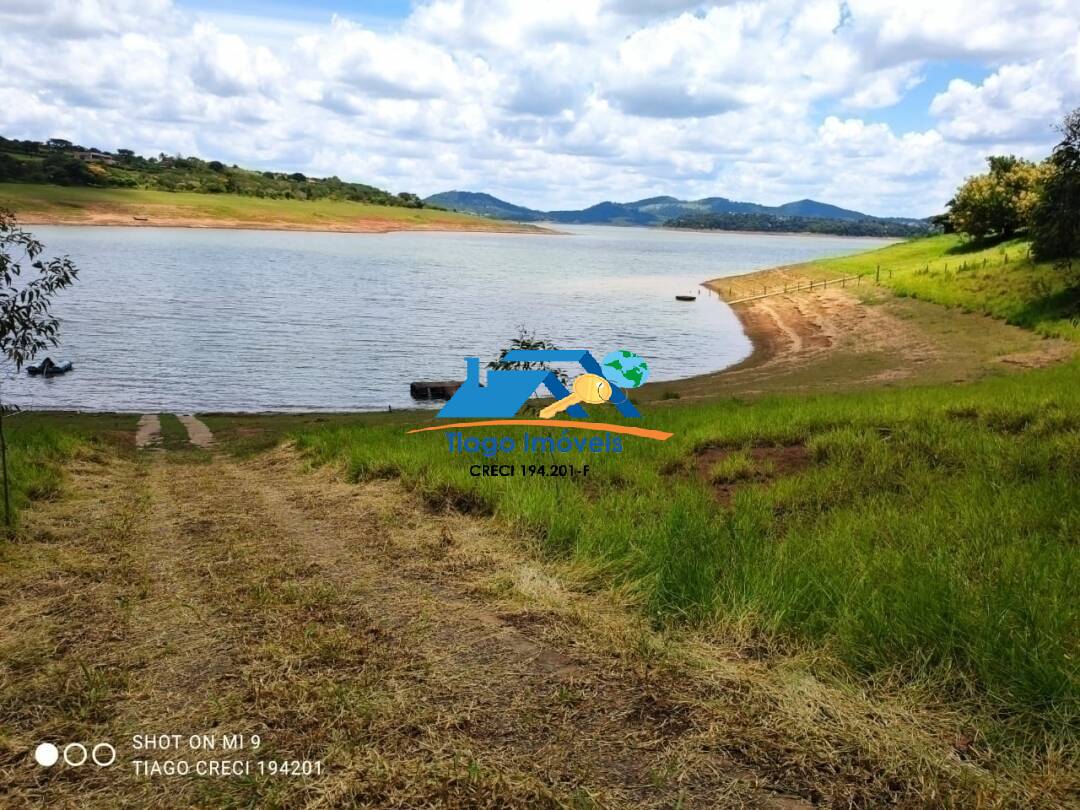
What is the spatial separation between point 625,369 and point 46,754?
32288mm

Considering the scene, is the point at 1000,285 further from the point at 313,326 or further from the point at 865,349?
the point at 313,326

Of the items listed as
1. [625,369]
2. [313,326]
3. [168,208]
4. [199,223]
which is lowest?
[625,369]

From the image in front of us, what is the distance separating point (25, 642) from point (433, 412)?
67.1 ft

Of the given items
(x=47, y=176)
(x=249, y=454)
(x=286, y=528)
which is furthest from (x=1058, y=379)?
(x=47, y=176)

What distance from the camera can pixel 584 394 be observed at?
23031mm

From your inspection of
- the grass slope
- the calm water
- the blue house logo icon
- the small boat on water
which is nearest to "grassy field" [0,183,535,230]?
the calm water

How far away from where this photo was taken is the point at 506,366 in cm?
1656

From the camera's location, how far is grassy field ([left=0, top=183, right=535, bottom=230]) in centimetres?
12912

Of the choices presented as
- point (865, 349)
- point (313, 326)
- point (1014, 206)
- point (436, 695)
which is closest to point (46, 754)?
point (436, 695)

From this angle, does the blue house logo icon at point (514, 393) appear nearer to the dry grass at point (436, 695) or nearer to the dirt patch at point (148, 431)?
the dirt patch at point (148, 431)

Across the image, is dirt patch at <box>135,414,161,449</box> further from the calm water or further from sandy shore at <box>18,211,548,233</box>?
sandy shore at <box>18,211,548,233</box>

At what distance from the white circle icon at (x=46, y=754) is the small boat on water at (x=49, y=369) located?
32.0m

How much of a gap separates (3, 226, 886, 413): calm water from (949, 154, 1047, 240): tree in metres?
21.8

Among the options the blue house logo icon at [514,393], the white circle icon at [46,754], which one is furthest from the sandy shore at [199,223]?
the white circle icon at [46,754]
